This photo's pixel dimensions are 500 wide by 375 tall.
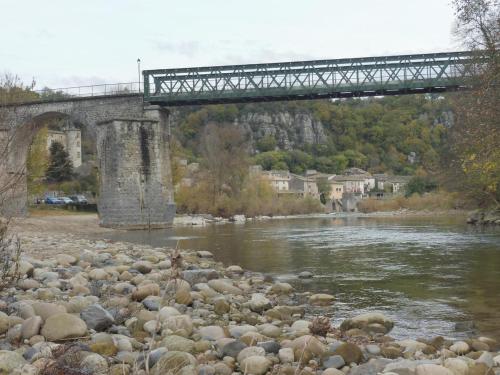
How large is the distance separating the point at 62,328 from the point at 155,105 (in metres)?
30.2

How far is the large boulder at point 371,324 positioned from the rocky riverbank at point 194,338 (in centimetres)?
1

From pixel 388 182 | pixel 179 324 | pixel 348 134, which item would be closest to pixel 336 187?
pixel 388 182

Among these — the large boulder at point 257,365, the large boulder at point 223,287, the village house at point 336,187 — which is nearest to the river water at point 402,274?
the large boulder at point 223,287

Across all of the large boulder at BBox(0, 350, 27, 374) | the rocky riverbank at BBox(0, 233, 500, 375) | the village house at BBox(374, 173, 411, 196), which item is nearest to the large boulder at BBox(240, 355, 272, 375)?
the rocky riverbank at BBox(0, 233, 500, 375)

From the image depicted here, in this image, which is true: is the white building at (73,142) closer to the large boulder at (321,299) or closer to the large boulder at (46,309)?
the large boulder at (321,299)

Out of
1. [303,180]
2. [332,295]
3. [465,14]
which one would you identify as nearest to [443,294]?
[332,295]

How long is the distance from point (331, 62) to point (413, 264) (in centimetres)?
2502

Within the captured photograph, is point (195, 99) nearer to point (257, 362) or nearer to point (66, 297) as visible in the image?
point (66, 297)

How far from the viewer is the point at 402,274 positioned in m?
12.1

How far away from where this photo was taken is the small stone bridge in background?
32750 millimetres

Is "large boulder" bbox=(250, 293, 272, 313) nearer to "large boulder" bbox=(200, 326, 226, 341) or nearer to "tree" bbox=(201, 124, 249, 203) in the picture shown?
"large boulder" bbox=(200, 326, 226, 341)

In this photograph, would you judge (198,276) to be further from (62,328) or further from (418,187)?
(418,187)

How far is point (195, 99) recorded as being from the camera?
36562mm

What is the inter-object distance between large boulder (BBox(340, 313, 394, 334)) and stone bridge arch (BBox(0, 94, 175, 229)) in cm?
2633
